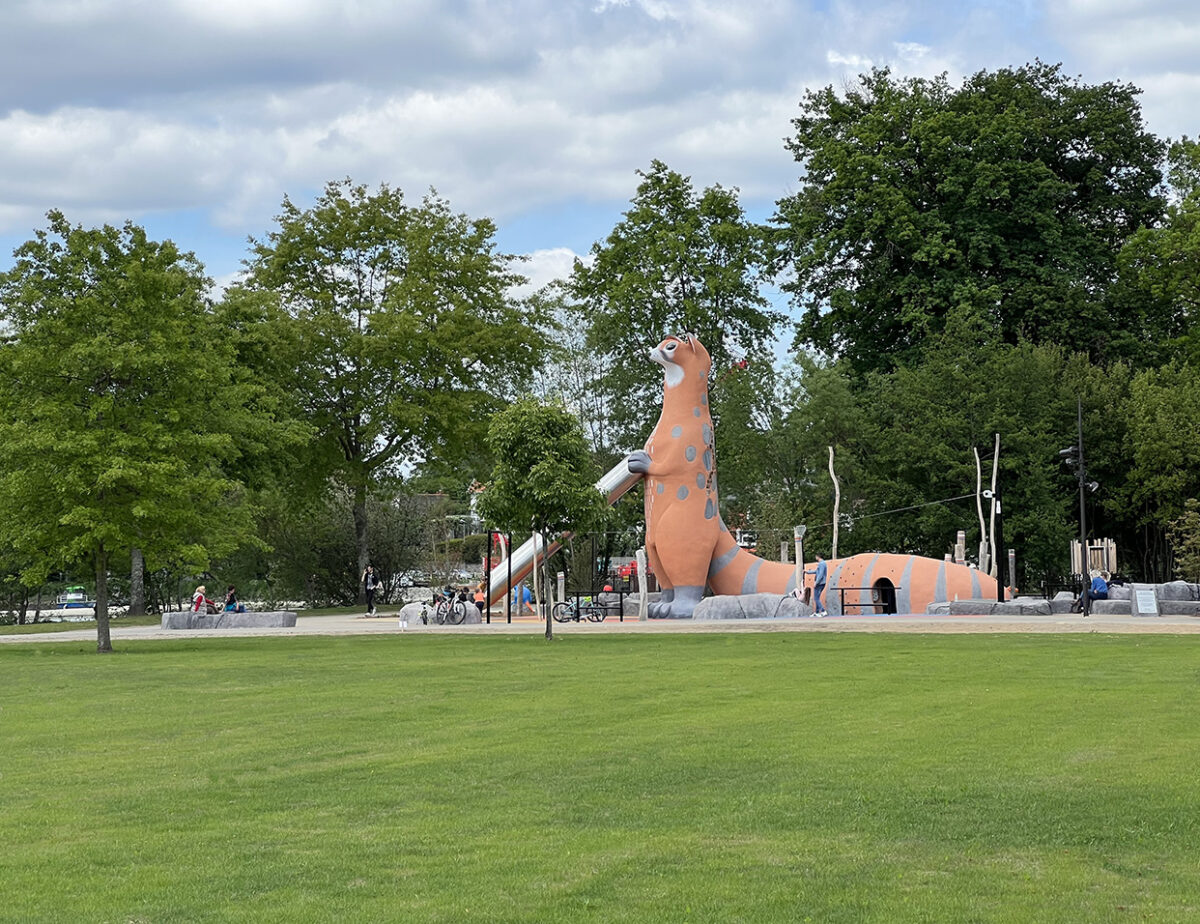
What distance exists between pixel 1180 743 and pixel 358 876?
7.63 metres

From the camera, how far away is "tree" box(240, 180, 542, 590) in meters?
50.1

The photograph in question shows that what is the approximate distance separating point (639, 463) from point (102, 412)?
16.9 m

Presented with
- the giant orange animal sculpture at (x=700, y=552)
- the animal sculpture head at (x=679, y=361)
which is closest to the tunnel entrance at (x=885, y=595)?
the giant orange animal sculpture at (x=700, y=552)

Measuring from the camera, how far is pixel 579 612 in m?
40.8

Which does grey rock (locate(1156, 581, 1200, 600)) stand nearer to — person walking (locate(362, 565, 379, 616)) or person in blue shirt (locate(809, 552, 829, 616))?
person in blue shirt (locate(809, 552, 829, 616))

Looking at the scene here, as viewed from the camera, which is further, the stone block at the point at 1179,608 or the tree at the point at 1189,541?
the tree at the point at 1189,541

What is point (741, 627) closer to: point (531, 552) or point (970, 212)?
point (531, 552)

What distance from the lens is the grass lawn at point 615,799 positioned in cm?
730

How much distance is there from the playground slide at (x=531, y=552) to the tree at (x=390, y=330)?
7.95m

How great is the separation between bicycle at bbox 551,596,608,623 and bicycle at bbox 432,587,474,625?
2.60 metres

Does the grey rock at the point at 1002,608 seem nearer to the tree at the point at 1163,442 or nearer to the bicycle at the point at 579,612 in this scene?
the bicycle at the point at 579,612

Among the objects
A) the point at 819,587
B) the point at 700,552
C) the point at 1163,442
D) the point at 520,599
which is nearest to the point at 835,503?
the point at 819,587

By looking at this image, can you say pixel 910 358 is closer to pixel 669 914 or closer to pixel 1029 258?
pixel 1029 258

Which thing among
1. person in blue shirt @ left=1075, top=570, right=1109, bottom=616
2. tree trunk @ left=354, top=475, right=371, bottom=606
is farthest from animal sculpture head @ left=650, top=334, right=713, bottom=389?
tree trunk @ left=354, top=475, right=371, bottom=606
